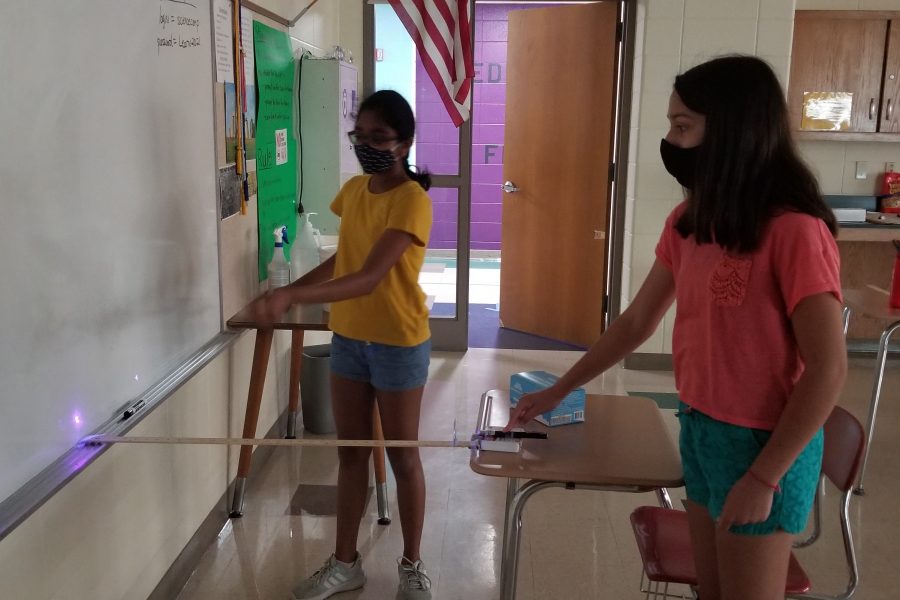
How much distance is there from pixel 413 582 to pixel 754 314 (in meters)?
1.44

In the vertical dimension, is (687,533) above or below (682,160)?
below

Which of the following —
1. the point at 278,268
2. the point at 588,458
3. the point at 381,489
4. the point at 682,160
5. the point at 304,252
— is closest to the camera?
the point at 682,160

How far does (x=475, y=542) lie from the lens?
8.86 ft

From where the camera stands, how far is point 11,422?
1485 millimetres

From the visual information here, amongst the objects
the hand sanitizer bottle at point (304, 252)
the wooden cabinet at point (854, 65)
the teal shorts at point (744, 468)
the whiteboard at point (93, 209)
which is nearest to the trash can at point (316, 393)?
Result: the hand sanitizer bottle at point (304, 252)

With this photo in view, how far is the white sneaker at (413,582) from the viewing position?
2.31 metres

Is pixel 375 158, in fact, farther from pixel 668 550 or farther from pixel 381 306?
pixel 668 550

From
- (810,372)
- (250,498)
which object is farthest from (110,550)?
(810,372)

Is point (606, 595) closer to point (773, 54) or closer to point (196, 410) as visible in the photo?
point (196, 410)

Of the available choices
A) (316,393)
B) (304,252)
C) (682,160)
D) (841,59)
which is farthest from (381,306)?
(841,59)

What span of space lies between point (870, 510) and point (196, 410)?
7.69 ft

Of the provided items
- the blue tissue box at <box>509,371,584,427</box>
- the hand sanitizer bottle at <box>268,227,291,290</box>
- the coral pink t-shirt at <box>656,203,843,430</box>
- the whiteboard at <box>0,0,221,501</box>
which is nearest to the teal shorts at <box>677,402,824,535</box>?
the coral pink t-shirt at <box>656,203,843,430</box>

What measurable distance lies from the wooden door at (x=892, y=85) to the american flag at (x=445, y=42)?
270cm

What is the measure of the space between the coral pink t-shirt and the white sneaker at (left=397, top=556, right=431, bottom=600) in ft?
4.12
